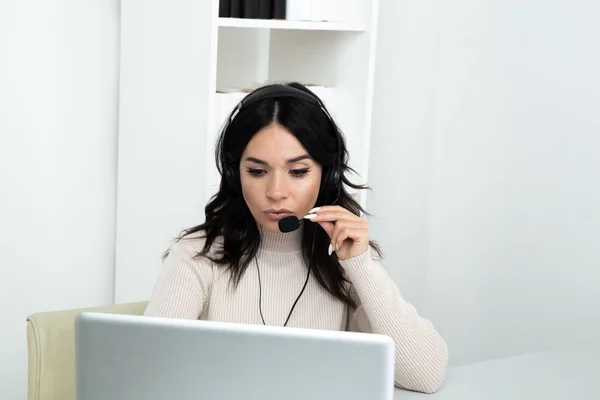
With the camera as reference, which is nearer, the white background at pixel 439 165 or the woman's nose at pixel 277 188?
the woman's nose at pixel 277 188

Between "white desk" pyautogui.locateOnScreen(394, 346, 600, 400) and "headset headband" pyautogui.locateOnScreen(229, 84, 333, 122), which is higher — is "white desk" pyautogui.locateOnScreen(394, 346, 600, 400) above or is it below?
below

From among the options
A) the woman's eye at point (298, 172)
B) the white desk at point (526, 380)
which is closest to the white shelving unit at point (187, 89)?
the woman's eye at point (298, 172)

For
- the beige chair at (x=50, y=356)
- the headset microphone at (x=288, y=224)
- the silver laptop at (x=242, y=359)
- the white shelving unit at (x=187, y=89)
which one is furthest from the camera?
the white shelving unit at (x=187, y=89)

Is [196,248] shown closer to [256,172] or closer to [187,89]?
[256,172]

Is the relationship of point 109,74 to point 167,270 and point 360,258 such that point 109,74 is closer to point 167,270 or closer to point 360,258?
point 167,270

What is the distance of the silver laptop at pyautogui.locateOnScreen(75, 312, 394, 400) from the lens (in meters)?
1.00

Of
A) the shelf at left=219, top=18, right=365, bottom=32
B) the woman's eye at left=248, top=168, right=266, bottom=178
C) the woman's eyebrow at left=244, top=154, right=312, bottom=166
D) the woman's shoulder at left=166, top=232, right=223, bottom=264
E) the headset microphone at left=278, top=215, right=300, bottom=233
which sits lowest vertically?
the woman's shoulder at left=166, top=232, right=223, bottom=264

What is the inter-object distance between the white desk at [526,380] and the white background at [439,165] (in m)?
0.86

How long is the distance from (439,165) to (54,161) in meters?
1.25

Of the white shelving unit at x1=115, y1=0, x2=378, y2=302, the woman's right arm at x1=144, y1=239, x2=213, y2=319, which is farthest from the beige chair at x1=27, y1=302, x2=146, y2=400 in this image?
the white shelving unit at x1=115, y1=0, x2=378, y2=302

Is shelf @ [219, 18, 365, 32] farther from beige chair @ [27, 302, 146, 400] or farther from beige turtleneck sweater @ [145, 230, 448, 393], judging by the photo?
beige chair @ [27, 302, 146, 400]

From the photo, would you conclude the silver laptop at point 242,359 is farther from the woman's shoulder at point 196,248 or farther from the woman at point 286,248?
the woman's shoulder at point 196,248

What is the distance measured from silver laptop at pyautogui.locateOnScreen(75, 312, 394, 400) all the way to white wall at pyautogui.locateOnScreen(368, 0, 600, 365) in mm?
1707

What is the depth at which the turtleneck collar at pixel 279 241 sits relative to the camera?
73.6 inches
